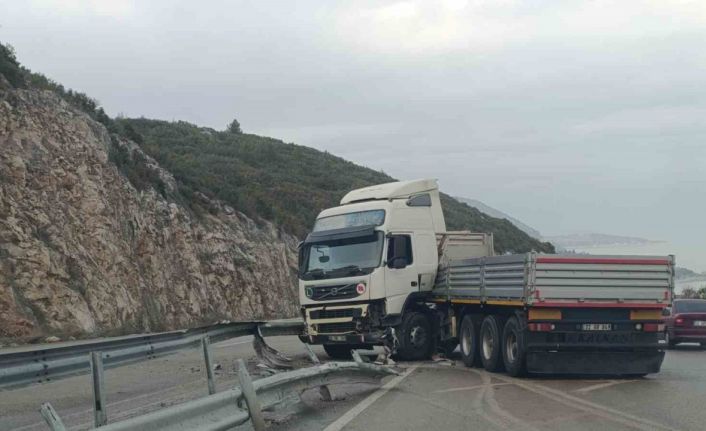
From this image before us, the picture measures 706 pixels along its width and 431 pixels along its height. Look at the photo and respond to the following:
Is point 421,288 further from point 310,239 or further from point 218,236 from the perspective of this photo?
point 218,236

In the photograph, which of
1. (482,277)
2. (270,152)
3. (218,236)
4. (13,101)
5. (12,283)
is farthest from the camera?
(270,152)

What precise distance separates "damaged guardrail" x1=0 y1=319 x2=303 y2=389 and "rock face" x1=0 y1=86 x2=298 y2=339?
44.3 ft

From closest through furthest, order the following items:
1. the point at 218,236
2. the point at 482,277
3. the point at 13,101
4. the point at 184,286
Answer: the point at 482,277 < the point at 13,101 < the point at 184,286 < the point at 218,236

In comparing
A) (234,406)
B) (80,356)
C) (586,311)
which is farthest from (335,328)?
(80,356)

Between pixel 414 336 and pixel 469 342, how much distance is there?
1.42 metres

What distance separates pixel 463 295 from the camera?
16.9 metres

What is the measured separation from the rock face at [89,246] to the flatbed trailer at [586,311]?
13826 millimetres

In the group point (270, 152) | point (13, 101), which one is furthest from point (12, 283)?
point (270, 152)

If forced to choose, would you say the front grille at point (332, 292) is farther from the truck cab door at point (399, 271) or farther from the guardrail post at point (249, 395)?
the guardrail post at point (249, 395)

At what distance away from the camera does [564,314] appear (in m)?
14.4

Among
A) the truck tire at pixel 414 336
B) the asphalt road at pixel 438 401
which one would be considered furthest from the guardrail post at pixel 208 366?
the truck tire at pixel 414 336

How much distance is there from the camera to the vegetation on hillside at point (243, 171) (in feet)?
116

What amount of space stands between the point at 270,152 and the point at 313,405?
223 ft

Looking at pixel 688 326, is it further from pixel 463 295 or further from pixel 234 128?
pixel 234 128
